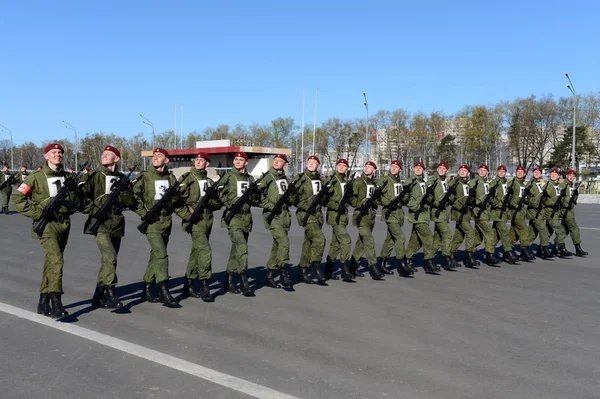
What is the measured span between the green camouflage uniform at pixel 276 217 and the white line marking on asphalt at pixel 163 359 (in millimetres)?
3192

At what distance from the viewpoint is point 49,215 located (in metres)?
6.55

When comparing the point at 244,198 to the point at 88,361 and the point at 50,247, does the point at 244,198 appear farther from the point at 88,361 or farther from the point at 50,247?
the point at 88,361

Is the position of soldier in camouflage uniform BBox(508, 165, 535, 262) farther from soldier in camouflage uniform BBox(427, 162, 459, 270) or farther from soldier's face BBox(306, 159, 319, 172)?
soldier's face BBox(306, 159, 319, 172)

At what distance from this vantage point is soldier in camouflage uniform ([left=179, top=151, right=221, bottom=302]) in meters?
7.76

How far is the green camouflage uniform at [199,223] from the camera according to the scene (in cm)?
777

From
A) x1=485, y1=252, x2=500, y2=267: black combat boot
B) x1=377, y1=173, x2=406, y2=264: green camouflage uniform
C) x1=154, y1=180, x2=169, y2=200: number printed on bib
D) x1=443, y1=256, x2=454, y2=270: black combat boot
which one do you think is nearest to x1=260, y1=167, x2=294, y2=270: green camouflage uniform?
x1=154, y1=180, x2=169, y2=200: number printed on bib

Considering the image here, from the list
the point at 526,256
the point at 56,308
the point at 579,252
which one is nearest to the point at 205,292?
the point at 56,308

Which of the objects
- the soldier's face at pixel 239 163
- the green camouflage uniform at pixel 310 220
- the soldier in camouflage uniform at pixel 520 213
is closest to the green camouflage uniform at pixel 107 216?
the soldier's face at pixel 239 163

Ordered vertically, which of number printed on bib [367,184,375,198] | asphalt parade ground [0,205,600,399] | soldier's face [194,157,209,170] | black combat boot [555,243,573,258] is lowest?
asphalt parade ground [0,205,600,399]

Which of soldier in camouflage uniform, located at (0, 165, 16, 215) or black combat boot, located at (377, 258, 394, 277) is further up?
soldier in camouflage uniform, located at (0, 165, 16, 215)

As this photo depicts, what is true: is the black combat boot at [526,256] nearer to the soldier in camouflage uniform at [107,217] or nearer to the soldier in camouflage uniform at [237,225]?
the soldier in camouflage uniform at [237,225]

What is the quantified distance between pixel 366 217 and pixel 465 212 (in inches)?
105

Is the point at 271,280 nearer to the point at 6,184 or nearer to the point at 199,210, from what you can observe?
the point at 199,210

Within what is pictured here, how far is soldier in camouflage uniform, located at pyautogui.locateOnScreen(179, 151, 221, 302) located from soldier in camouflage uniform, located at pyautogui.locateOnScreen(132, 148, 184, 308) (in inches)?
11.7
